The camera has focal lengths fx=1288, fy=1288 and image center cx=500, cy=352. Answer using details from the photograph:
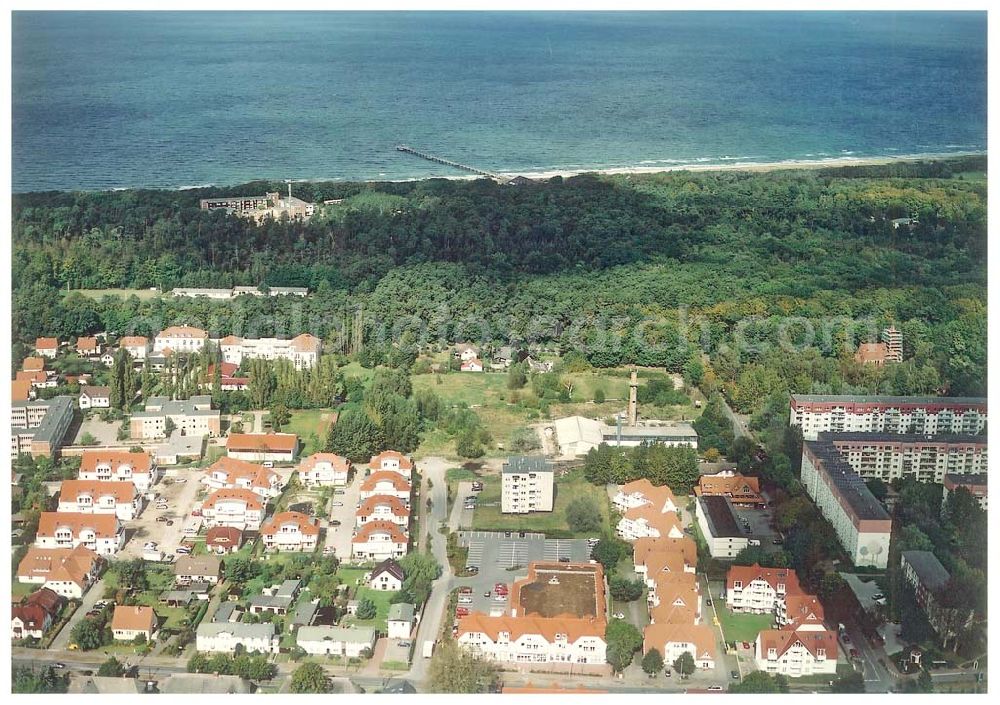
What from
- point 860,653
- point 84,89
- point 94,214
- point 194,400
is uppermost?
point 84,89

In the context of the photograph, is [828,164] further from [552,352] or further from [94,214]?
[94,214]

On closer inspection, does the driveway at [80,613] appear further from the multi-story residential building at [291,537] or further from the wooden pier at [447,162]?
the wooden pier at [447,162]

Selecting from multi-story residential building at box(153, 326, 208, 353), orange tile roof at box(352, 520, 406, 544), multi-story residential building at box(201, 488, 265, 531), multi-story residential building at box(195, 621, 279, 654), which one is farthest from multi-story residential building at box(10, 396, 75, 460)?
multi-story residential building at box(195, 621, 279, 654)

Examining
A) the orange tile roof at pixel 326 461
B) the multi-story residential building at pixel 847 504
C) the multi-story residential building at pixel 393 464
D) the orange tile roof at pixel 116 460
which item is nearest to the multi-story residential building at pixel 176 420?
the orange tile roof at pixel 116 460

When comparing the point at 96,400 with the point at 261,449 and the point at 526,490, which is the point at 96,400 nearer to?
the point at 261,449

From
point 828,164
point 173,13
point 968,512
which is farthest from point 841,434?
point 173,13

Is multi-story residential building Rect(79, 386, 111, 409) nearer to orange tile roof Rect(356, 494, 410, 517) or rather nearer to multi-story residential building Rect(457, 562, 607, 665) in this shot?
orange tile roof Rect(356, 494, 410, 517)
